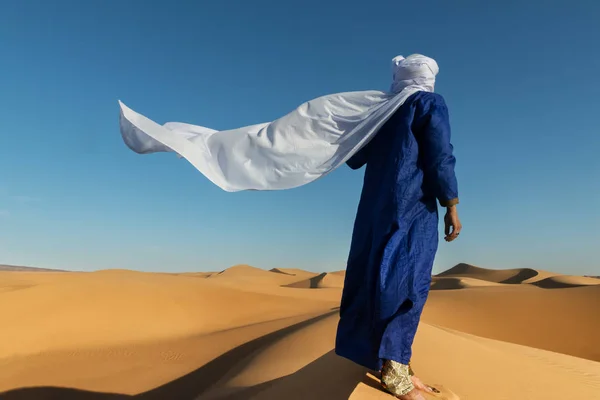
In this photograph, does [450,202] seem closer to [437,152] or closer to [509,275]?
[437,152]

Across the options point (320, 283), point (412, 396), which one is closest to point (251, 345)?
point (412, 396)

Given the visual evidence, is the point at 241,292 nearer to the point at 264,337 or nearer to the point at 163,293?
the point at 163,293

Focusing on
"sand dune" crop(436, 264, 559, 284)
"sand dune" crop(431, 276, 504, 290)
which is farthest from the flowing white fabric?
"sand dune" crop(436, 264, 559, 284)

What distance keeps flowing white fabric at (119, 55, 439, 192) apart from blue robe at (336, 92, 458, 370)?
18cm

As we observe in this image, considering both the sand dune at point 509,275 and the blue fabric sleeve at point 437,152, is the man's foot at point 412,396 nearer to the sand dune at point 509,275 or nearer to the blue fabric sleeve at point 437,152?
the blue fabric sleeve at point 437,152

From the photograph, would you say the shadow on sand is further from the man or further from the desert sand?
the man

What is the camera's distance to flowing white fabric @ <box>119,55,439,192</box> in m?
3.00

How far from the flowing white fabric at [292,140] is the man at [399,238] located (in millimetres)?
114

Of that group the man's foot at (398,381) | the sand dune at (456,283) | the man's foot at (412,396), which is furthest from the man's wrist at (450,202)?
the sand dune at (456,283)

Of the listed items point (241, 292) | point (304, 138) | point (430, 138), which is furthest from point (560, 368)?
point (241, 292)

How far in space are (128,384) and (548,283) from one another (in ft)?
75.5

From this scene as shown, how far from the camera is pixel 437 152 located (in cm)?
282

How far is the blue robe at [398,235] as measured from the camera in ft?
8.77

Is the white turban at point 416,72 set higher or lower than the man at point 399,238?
higher
